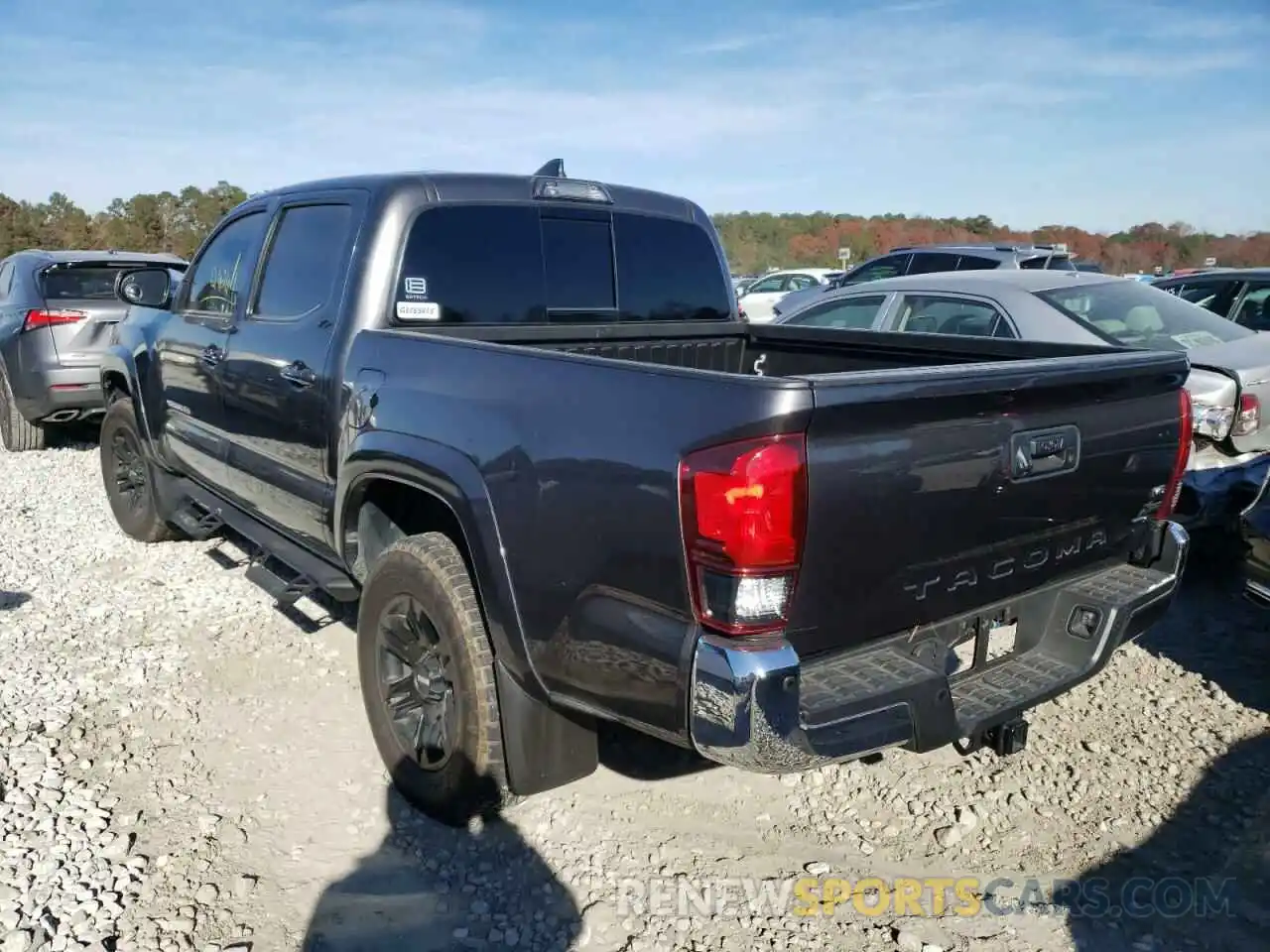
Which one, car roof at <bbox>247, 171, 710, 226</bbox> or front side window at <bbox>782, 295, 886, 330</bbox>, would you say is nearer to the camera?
car roof at <bbox>247, 171, 710, 226</bbox>

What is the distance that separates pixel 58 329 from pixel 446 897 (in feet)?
22.9

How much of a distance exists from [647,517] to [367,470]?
1.33 meters

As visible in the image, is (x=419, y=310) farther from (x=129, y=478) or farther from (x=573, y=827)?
(x=129, y=478)

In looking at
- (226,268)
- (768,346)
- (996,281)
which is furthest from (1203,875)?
(226,268)

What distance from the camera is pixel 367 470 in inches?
124

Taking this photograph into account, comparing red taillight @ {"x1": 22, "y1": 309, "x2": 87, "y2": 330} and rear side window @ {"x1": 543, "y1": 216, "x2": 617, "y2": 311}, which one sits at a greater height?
rear side window @ {"x1": 543, "y1": 216, "x2": 617, "y2": 311}

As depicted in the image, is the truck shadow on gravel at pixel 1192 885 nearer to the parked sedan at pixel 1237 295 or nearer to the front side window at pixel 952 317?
the front side window at pixel 952 317

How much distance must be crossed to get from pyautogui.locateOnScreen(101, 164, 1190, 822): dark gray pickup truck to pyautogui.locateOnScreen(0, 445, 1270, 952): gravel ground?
0.31 m

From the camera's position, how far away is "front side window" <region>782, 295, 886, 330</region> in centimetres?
675

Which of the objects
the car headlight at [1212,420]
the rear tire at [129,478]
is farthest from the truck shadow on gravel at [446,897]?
the car headlight at [1212,420]

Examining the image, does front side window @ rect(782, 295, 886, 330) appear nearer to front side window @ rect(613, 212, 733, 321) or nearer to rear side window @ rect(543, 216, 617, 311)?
front side window @ rect(613, 212, 733, 321)

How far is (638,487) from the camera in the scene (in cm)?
221

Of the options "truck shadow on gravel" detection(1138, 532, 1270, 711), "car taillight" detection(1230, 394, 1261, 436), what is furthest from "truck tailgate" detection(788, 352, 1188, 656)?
"car taillight" detection(1230, 394, 1261, 436)

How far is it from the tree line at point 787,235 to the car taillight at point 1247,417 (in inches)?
555
